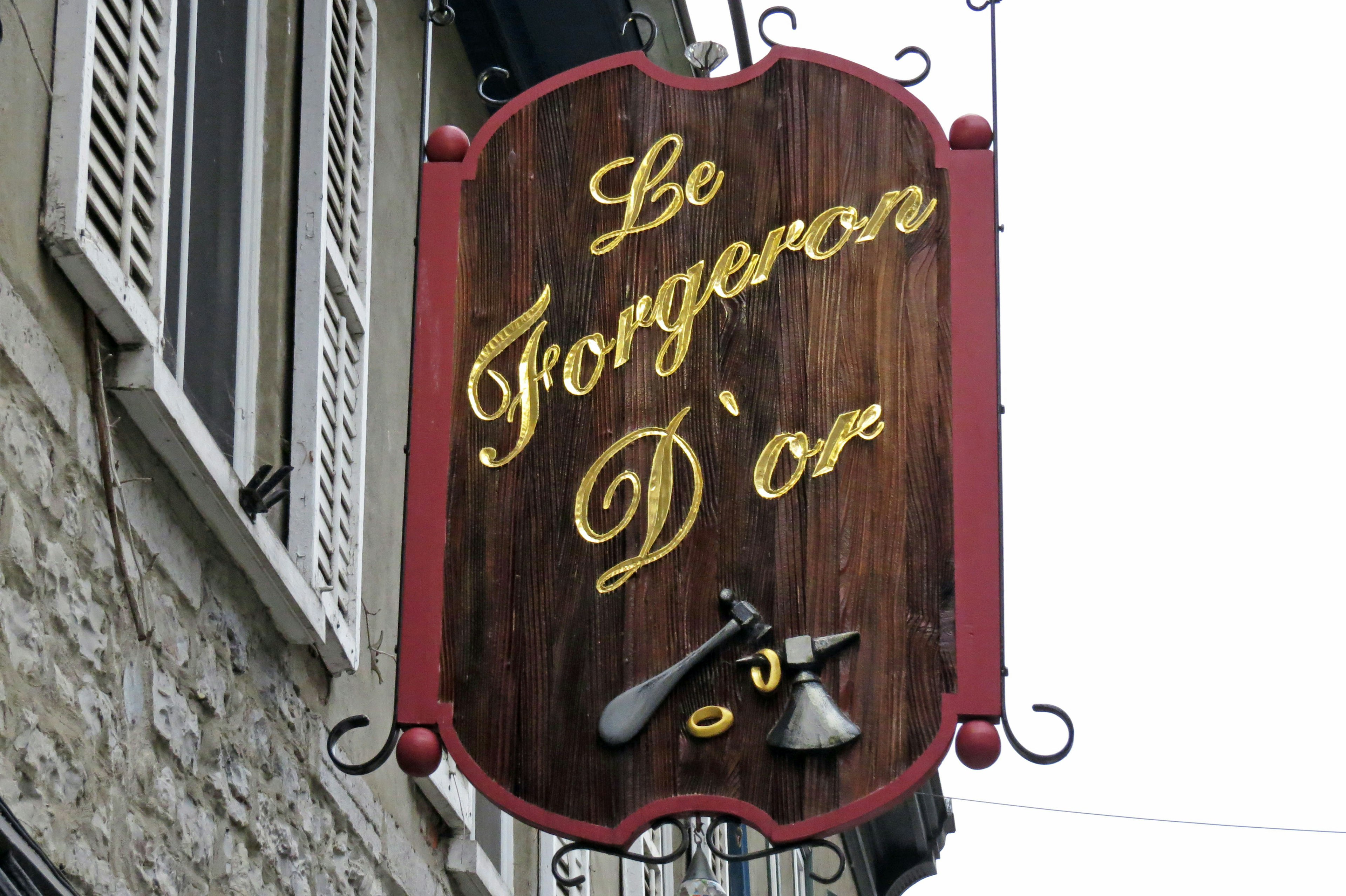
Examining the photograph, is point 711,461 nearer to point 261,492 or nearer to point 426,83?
point 261,492

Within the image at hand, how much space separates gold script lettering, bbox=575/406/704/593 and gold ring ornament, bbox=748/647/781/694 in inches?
15.3

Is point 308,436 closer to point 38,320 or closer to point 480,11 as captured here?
point 38,320

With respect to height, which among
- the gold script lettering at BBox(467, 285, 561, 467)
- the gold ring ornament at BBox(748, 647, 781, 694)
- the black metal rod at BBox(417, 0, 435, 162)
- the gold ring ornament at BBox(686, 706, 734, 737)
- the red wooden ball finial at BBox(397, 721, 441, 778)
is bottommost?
the red wooden ball finial at BBox(397, 721, 441, 778)

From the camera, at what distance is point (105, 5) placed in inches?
176

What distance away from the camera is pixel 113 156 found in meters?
4.45

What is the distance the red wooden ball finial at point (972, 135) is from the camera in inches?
212

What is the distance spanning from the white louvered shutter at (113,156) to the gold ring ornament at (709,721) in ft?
4.84

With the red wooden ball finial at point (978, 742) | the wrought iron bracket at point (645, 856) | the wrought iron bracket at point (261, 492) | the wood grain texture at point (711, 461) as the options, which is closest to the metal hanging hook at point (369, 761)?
the wood grain texture at point (711, 461)

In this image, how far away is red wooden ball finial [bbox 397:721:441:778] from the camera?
4707mm

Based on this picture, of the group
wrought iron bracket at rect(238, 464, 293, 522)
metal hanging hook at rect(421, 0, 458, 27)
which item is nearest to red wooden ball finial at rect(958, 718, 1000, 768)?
wrought iron bracket at rect(238, 464, 293, 522)

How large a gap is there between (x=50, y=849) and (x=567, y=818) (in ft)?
3.98

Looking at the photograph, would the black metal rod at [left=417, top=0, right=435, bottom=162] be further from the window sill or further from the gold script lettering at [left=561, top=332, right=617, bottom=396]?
the window sill

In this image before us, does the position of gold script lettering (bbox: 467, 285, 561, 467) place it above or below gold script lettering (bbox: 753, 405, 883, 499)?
above

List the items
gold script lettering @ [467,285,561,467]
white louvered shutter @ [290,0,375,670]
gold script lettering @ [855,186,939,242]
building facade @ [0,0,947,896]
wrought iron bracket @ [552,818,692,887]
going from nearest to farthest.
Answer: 1. building facade @ [0,0,947,896]
2. wrought iron bracket @ [552,818,692,887]
3. gold script lettering @ [467,285,561,467]
4. gold script lettering @ [855,186,939,242]
5. white louvered shutter @ [290,0,375,670]
